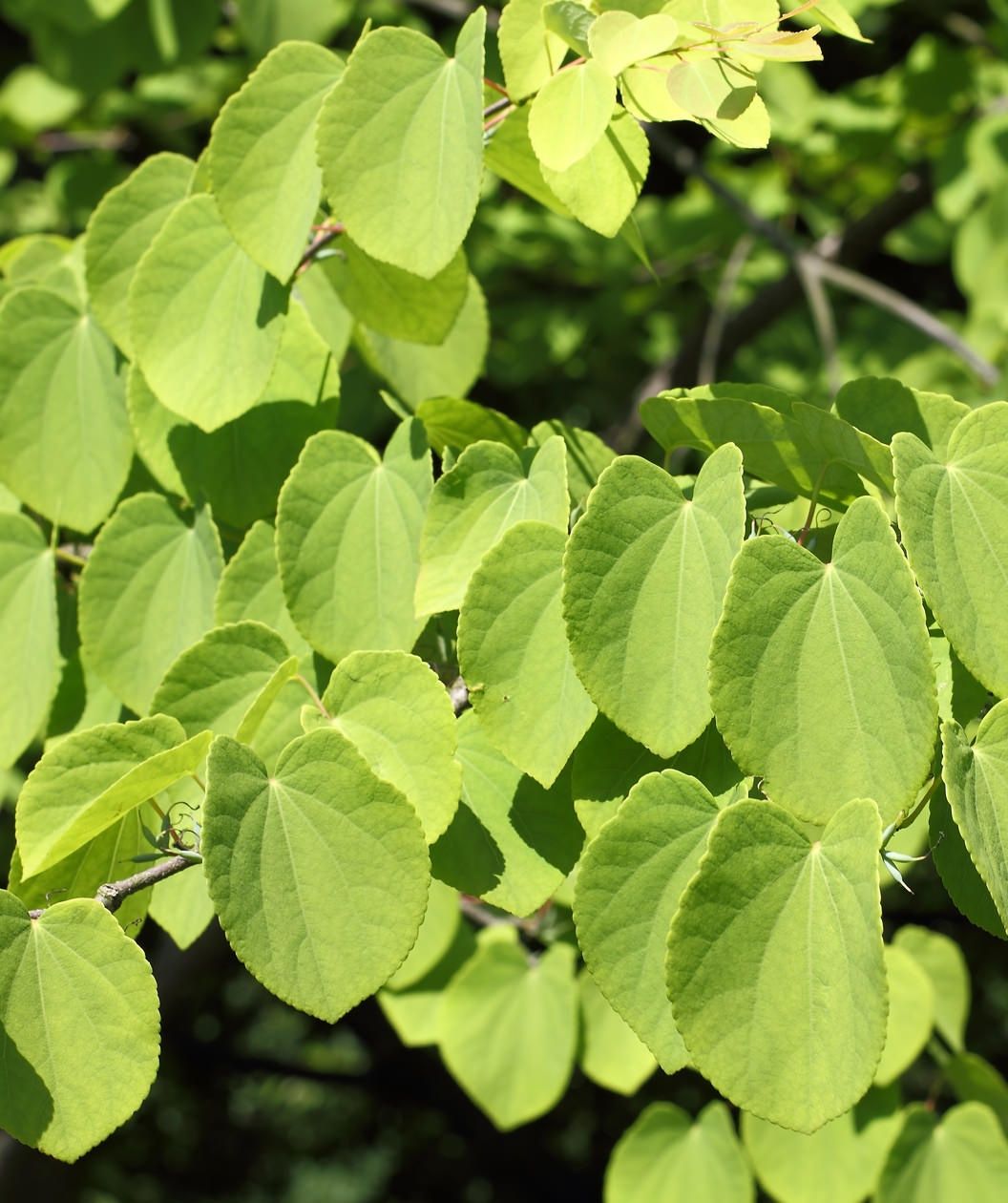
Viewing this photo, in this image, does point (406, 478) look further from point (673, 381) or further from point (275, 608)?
point (673, 381)

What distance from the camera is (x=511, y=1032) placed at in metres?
1.70

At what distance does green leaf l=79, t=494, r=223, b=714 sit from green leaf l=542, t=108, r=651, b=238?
18.5 inches

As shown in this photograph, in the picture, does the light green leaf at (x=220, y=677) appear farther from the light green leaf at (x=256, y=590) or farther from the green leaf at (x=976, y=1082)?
the green leaf at (x=976, y=1082)

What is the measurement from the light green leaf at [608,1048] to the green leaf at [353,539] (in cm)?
78

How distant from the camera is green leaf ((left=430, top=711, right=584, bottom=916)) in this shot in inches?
37.4

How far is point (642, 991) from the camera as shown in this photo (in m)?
0.83

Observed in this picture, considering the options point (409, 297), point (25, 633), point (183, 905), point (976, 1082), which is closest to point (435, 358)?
point (409, 297)

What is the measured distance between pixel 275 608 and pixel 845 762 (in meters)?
0.55

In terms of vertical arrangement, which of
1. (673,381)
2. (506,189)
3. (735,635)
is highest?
(735,635)

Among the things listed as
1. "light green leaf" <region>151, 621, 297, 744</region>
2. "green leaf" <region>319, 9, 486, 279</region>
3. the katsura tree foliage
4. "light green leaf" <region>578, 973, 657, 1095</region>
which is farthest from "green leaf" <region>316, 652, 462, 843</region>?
"light green leaf" <region>578, 973, 657, 1095</region>

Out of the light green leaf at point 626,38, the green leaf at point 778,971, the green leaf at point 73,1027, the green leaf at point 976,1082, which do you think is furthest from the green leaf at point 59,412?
the green leaf at point 976,1082

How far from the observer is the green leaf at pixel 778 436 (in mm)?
867

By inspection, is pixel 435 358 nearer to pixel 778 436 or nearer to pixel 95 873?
pixel 778 436

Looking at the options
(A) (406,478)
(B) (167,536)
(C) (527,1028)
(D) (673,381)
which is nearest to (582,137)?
(A) (406,478)
